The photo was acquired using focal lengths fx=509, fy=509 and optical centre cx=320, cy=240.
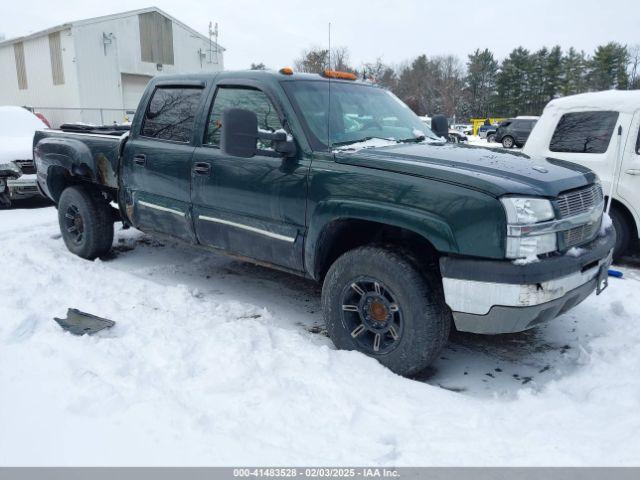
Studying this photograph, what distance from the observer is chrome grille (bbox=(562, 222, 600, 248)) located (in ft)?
9.93

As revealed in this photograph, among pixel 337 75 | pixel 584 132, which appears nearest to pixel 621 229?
pixel 584 132

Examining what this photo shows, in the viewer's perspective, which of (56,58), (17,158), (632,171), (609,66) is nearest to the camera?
(632,171)

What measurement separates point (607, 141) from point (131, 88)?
2491cm

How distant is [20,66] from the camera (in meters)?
26.6

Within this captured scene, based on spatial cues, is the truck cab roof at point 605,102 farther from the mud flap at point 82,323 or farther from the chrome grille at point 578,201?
the mud flap at point 82,323

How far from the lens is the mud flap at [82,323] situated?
11.8 feet

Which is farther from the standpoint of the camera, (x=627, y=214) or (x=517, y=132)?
(x=517, y=132)

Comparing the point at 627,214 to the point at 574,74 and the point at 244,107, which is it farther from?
the point at 574,74

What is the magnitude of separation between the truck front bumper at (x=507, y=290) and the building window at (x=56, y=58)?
2585 centimetres

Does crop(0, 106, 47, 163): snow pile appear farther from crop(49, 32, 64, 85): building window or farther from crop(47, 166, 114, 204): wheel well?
crop(49, 32, 64, 85): building window

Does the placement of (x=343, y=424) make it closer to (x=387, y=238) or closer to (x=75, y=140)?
(x=387, y=238)

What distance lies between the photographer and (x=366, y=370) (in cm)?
315

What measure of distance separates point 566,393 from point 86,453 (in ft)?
8.62

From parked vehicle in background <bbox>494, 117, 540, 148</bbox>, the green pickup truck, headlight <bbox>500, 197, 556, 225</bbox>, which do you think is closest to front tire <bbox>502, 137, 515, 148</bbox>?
parked vehicle in background <bbox>494, 117, 540, 148</bbox>
